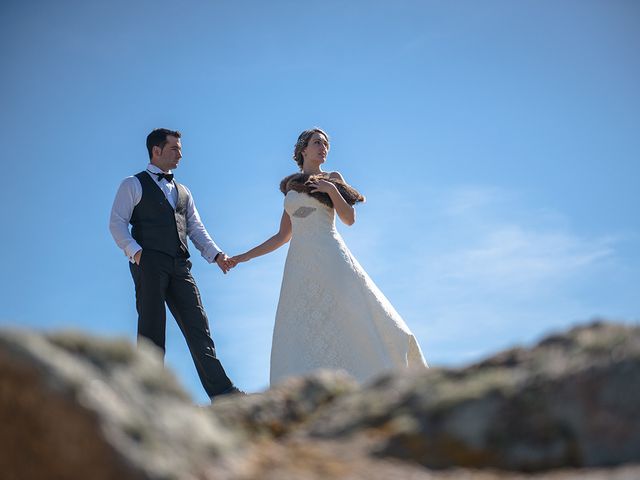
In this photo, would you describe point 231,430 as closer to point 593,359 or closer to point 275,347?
point 593,359

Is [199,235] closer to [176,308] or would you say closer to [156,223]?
[156,223]

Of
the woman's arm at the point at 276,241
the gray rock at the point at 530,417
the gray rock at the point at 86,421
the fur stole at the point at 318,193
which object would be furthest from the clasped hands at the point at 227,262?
the gray rock at the point at 86,421

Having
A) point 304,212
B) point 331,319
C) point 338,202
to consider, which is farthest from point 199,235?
point 331,319

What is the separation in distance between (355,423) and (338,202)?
6.66 metres

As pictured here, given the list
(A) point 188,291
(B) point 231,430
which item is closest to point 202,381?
(A) point 188,291

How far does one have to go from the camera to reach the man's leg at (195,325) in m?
9.96

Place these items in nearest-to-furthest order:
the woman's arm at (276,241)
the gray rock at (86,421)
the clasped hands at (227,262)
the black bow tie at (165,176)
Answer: the gray rock at (86,421) → the woman's arm at (276,241) → the black bow tie at (165,176) → the clasped hands at (227,262)

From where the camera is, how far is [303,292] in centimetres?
951

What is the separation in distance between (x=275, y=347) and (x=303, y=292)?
66 centimetres

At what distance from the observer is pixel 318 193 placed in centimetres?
1002

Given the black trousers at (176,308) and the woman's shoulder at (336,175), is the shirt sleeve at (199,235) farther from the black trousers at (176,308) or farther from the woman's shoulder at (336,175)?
the woman's shoulder at (336,175)

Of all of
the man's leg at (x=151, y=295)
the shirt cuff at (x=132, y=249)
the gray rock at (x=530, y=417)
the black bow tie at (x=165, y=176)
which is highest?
the black bow tie at (x=165, y=176)

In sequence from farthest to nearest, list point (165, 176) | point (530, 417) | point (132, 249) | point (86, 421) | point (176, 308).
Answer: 1. point (165, 176)
2. point (176, 308)
3. point (132, 249)
4. point (530, 417)
5. point (86, 421)

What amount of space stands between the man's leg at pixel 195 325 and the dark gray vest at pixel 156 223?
0.22m
